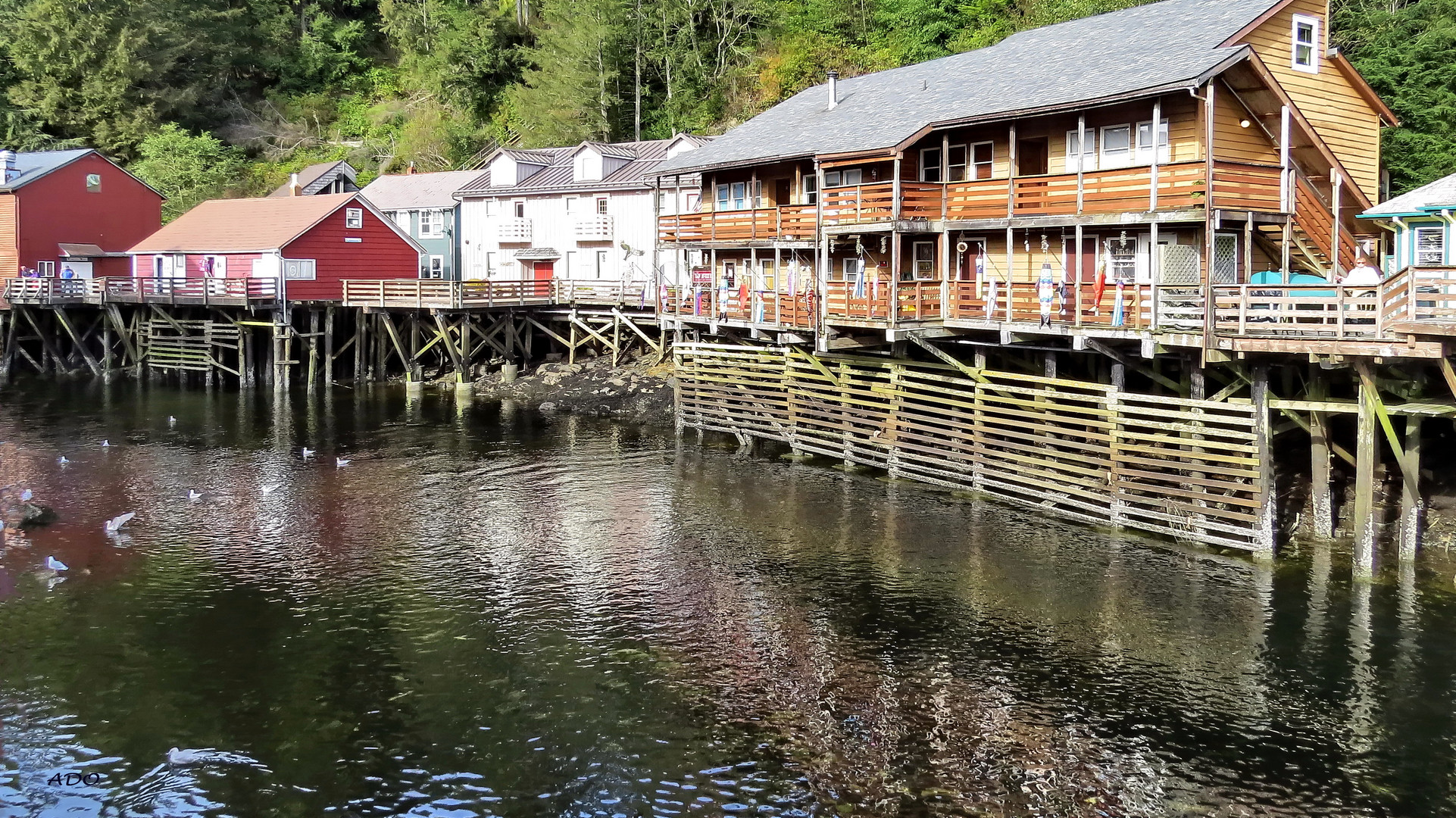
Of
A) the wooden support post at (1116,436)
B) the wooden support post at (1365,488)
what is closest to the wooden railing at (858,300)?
the wooden support post at (1116,436)


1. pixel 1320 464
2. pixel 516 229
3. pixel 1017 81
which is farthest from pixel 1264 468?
pixel 516 229

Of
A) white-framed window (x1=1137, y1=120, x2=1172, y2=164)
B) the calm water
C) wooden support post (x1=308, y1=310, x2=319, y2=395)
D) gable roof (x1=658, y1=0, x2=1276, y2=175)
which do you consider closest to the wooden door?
gable roof (x1=658, y1=0, x2=1276, y2=175)

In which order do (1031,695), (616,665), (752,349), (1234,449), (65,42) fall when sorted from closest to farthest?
(1031,695)
(616,665)
(1234,449)
(752,349)
(65,42)

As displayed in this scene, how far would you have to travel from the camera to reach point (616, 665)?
1664 cm

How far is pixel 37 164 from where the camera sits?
183 ft

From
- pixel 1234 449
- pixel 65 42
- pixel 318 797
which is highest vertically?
pixel 65 42

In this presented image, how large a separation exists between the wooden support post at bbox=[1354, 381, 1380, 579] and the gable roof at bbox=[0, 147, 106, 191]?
5319 cm

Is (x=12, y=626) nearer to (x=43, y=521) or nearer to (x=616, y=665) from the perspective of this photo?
(x=43, y=521)

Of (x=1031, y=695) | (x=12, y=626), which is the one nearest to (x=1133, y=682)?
(x=1031, y=695)

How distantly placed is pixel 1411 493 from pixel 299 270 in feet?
134

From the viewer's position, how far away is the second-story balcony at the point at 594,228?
4975 centimetres

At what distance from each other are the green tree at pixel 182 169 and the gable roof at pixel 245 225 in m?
15.2

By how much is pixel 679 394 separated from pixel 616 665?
61.5ft

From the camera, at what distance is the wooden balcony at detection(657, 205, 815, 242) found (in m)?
30.6
